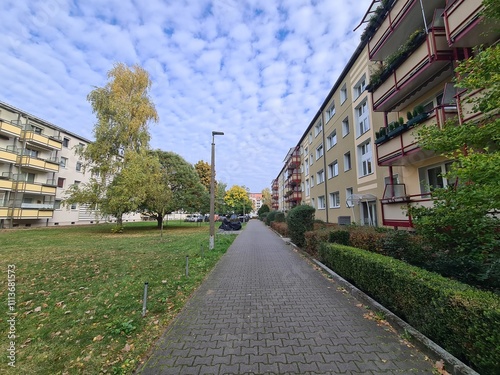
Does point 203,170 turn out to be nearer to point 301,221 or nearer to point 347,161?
point 347,161

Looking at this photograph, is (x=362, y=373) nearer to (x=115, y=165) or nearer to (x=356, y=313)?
(x=356, y=313)

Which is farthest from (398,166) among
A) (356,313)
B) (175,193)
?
(175,193)

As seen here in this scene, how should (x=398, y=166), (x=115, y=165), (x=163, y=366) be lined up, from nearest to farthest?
1. (x=163, y=366)
2. (x=398, y=166)
3. (x=115, y=165)

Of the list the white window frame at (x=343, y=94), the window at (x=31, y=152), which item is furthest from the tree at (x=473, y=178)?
the window at (x=31, y=152)

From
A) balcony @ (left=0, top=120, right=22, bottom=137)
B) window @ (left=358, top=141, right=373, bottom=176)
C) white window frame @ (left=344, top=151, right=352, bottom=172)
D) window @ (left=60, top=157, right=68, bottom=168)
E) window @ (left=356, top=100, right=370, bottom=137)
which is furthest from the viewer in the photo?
window @ (left=60, top=157, right=68, bottom=168)

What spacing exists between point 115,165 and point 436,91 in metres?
22.0

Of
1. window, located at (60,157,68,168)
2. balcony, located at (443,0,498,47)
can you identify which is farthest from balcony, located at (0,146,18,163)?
balcony, located at (443,0,498,47)

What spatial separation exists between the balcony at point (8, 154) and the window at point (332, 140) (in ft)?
99.7

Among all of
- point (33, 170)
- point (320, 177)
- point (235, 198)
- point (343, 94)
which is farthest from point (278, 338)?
point (235, 198)

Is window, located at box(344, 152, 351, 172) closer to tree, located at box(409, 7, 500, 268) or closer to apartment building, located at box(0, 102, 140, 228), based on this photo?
tree, located at box(409, 7, 500, 268)

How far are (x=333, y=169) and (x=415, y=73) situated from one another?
43.2ft

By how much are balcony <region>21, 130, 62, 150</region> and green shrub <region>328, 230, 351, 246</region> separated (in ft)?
103

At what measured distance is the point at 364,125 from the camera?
15.3 m

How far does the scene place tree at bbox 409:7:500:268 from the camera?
3.36 m
